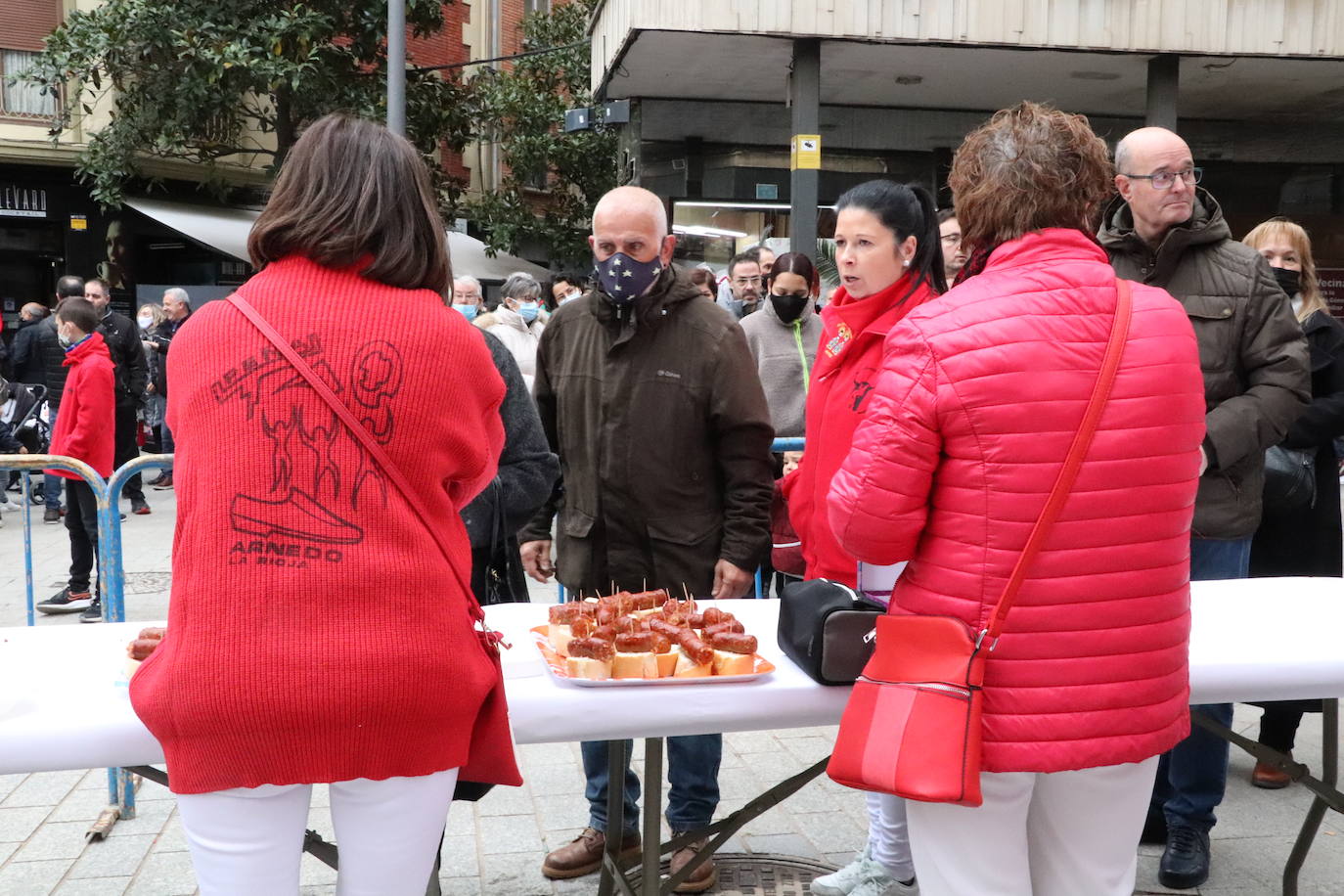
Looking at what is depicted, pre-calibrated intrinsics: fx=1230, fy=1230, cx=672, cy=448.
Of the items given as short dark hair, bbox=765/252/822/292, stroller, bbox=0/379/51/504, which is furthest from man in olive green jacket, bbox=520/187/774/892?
stroller, bbox=0/379/51/504

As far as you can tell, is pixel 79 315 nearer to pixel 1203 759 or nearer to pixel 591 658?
pixel 591 658

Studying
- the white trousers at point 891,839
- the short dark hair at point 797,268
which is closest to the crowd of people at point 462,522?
the white trousers at point 891,839

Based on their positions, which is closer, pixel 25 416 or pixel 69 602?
pixel 69 602

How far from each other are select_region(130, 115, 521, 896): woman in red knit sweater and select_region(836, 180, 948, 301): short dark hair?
1.53m

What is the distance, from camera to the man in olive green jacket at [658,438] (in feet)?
12.4

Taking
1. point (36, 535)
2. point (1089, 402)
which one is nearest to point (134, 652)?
point (1089, 402)

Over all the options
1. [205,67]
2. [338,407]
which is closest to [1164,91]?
[338,407]

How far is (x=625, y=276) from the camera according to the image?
3.72 m

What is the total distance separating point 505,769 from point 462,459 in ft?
1.91

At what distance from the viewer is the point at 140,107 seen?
18.2 m

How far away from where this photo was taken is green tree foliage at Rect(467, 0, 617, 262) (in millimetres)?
23328

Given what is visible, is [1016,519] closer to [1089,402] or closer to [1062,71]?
[1089,402]

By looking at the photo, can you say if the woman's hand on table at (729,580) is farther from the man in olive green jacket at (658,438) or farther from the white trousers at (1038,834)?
the white trousers at (1038,834)

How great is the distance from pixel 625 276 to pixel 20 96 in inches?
805
